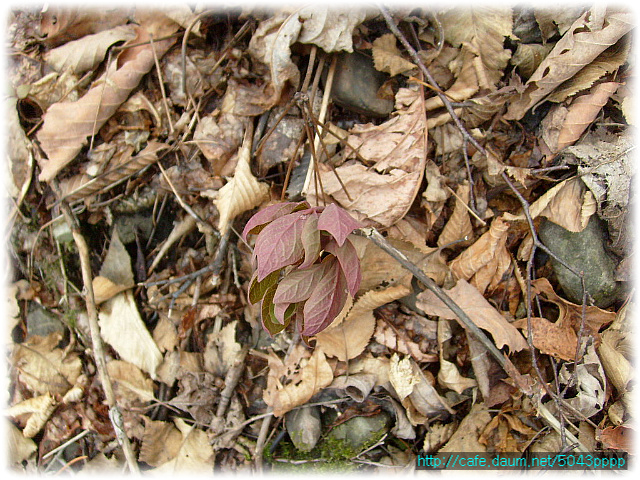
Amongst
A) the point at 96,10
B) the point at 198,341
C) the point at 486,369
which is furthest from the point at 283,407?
the point at 96,10

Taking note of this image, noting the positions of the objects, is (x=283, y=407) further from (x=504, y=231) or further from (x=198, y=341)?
(x=504, y=231)

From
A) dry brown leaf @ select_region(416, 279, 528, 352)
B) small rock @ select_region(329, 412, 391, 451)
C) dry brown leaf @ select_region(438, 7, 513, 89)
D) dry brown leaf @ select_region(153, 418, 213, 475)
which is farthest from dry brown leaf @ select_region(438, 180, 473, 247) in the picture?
dry brown leaf @ select_region(153, 418, 213, 475)

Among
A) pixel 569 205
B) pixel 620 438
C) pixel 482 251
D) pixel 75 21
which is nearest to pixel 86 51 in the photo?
pixel 75 21

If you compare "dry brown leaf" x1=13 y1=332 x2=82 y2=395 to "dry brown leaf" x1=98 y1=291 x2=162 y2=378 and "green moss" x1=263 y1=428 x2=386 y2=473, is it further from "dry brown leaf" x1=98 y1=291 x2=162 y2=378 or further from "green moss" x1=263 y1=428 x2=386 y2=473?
"green moss" x1=263 y1=428 x2=386 y2=473

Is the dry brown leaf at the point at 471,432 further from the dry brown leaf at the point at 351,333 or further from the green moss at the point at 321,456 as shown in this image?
the dry brown leaf at the point at 351,333

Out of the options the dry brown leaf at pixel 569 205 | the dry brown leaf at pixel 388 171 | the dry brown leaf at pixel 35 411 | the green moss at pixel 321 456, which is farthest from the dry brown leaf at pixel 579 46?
the dry brown leaf at pixel 35 411
